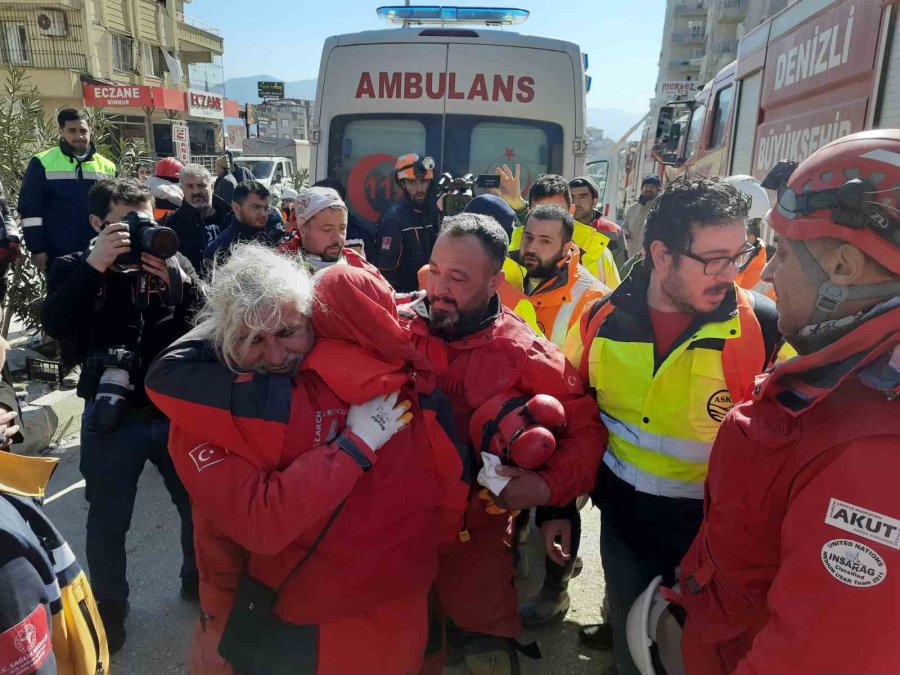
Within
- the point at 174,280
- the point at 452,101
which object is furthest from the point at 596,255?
the point at 174,280

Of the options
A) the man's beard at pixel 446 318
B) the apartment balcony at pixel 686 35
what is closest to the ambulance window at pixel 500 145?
the man's beard at pixel 446 318

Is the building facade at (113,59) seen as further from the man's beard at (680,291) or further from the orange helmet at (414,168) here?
the man's beard at (680,291)

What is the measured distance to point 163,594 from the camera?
273cm

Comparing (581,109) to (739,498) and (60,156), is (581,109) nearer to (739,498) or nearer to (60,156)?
(739,498)

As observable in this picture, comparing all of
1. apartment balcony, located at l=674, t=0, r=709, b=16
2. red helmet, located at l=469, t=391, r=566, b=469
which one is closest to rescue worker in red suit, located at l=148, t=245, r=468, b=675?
red helmet, located at l=469, t=391, r=566, b=469

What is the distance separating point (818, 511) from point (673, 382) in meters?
0.84

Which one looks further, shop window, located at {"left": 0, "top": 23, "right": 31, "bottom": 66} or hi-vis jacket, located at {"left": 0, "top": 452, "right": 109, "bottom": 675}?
shop window, located at {"left": 0, "top": 23, "right": 31, "bottom": 66}

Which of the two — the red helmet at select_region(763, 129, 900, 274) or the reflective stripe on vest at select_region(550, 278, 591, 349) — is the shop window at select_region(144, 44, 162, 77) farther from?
the red helmet at select_region(763, 129, 900, 274)

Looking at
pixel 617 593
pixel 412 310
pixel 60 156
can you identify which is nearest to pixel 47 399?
pixel 60 156

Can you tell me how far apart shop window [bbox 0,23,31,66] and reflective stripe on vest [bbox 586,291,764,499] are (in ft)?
97.1

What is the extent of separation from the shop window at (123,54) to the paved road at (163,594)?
28370 mm

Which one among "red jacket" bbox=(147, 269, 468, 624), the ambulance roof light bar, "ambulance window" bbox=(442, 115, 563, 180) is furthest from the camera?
the ambulance roof light bar

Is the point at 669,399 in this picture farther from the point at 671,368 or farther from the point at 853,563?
the point at 853,563

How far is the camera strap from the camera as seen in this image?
2.26m
